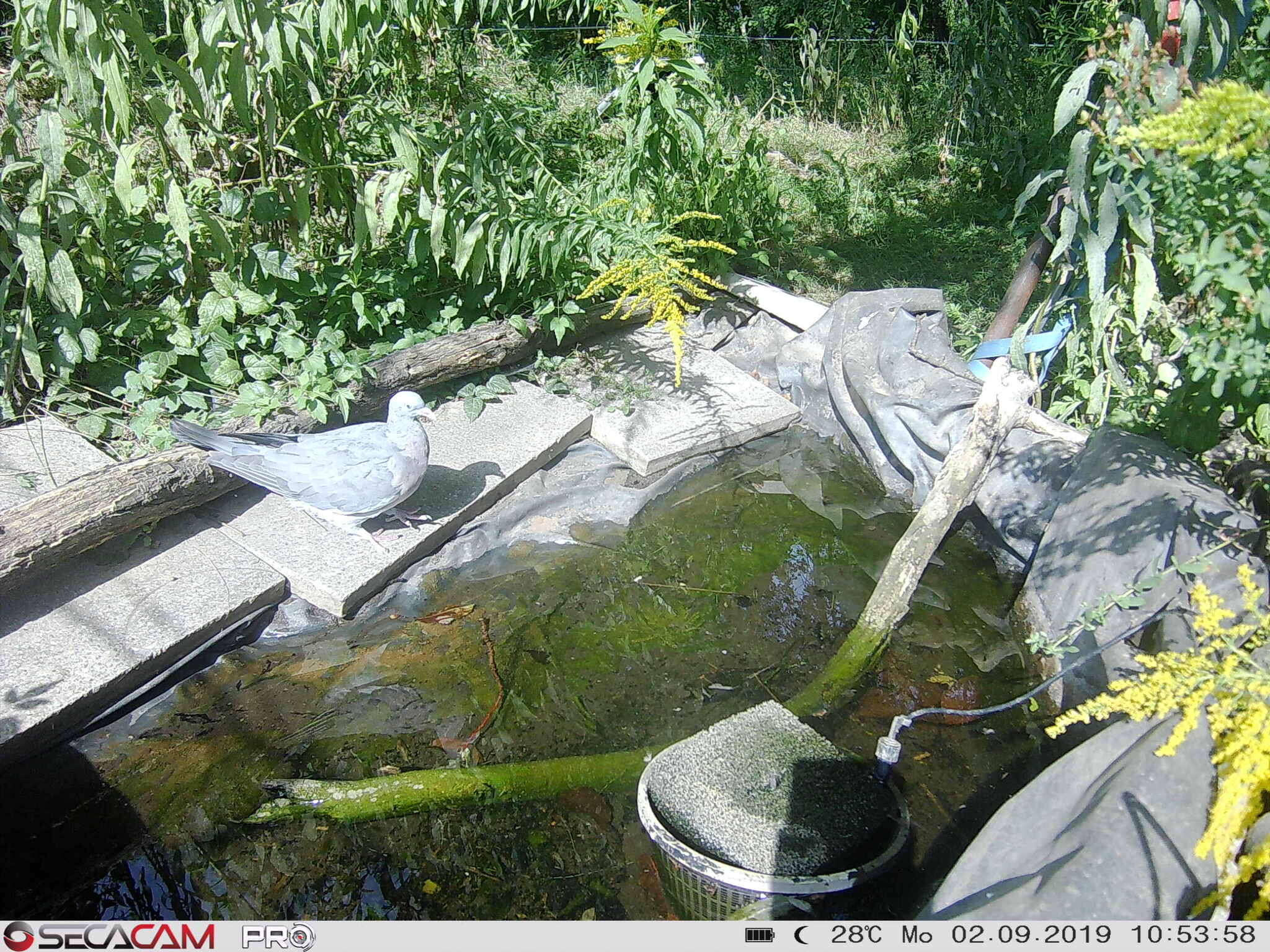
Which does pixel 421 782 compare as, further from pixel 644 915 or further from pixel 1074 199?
pixel 1074 199

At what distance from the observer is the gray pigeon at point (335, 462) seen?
3232mm

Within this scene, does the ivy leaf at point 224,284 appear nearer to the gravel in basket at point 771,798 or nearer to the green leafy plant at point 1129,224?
the gravel in basket at point 771,798

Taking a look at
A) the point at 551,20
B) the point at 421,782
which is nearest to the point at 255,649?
the point at 421,782

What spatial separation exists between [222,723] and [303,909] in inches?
27.8

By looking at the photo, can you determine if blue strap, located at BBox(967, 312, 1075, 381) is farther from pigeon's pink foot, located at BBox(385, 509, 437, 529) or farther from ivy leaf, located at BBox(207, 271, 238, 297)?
ivy leaf, located at BBox(207, 271, 238, 297)

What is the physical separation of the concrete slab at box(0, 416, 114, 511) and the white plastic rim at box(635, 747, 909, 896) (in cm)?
225

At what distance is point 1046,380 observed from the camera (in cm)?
380

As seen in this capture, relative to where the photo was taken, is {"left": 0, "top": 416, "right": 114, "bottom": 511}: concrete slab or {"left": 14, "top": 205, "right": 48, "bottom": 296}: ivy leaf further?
{"left": 0, "top": 416, "right": 114, "bottom": 511}: concrete slab

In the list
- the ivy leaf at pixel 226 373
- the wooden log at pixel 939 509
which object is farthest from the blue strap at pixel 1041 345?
the ivy leaf at pixel 226 373

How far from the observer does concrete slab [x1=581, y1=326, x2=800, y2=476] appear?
4.02 meters

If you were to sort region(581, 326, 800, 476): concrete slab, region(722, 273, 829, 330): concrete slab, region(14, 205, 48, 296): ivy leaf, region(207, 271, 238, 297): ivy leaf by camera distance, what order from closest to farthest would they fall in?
1. region(14, 205, 48, 296): ivy leaf
2. region(207, 271, 238, 297): ivy leaf
3. region(581, 326, 800, 476): concrete slab
4. region(722, 273, 829, 330): concrete slab

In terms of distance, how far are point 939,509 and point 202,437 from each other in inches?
98.1
